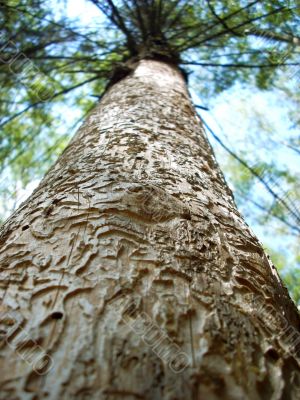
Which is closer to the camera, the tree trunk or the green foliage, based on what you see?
the tree trunk

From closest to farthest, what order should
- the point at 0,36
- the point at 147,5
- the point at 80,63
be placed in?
the point at 0,36, the point at 147,5, the point at 80,63

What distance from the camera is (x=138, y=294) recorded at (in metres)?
0.71

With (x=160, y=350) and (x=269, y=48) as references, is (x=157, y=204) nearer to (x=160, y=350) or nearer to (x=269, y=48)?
(x=160, y=350)

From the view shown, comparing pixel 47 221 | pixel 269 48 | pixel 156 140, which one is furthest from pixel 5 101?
Result: pixel 47 221

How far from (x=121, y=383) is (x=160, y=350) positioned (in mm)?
92

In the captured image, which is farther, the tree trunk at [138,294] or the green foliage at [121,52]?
the green foliage at [121,52]

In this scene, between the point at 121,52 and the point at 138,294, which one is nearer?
the point at 138,294

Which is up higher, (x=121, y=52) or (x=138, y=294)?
(x=121, y=52)

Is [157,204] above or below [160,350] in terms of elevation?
above

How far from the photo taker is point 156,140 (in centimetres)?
136

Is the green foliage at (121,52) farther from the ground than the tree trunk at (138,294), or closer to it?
farther from the ground

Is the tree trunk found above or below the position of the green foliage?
below

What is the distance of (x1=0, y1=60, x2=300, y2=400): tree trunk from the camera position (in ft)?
1.89

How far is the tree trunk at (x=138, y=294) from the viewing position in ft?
1.89
